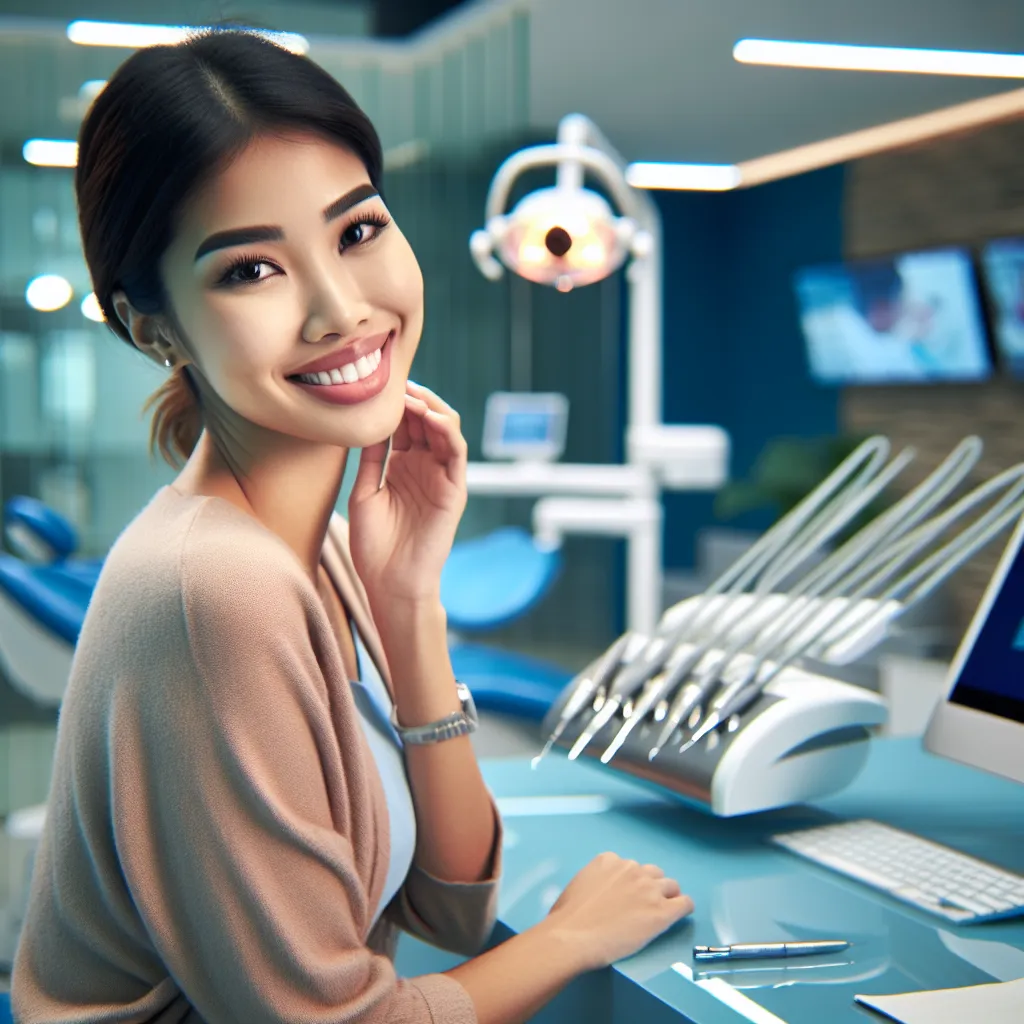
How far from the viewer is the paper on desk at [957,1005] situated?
2.74 ft

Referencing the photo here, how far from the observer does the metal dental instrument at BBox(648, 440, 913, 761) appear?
1.25 meters

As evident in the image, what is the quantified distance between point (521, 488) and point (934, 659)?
7.06 ft

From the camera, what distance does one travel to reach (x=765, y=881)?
1138 millimetres

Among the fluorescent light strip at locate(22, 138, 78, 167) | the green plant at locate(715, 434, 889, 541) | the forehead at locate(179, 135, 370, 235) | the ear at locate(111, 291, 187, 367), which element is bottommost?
the green plant at locate(715, 434, 889, 541)

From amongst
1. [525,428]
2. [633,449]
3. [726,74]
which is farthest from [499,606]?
[726,74]

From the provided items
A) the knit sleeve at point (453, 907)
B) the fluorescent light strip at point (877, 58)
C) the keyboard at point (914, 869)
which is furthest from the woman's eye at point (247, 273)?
the fluorescent light strip at point (877, 58)

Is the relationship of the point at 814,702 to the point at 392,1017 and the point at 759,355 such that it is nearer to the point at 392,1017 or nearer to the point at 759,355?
the point at 392,1017

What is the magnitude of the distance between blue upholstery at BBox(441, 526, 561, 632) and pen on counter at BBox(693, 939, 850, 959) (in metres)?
2.90

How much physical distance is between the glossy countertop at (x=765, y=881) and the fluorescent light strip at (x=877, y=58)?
4.27 m

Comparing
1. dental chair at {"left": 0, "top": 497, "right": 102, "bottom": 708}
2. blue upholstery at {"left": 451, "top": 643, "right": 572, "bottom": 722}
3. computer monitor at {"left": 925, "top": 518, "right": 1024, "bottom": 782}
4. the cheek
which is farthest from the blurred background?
blue upholstery at {"left": 451, "top": 643, "right": 572, "bottom": 722}

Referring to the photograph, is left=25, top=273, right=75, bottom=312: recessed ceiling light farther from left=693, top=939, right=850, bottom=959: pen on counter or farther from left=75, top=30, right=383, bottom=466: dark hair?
left=693, top=939, right=850, bottom=959: pen on counter

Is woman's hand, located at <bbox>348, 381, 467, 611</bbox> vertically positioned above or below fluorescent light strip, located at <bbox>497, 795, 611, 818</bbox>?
above

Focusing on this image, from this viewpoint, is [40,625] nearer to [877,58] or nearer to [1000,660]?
[1000,660]

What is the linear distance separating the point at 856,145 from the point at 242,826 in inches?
277
